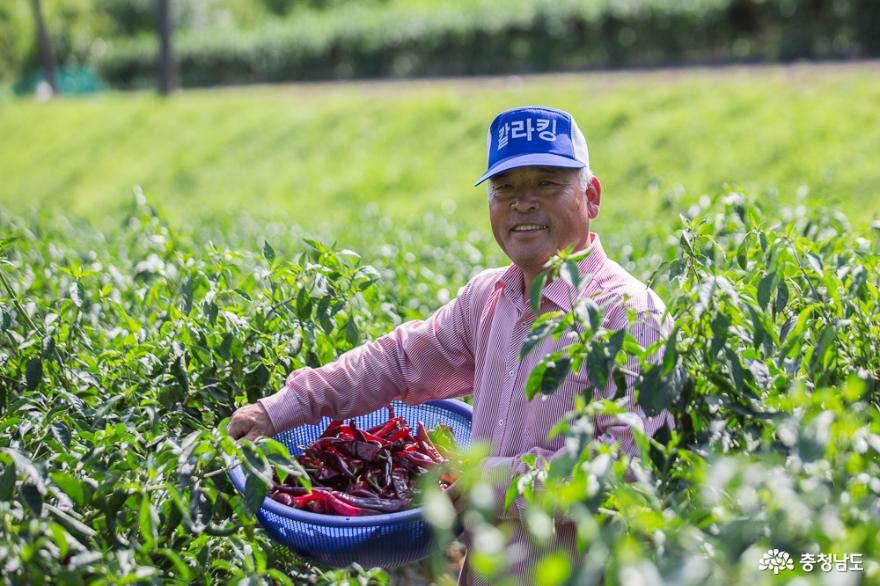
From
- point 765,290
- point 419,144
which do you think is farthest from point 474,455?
point 419,144

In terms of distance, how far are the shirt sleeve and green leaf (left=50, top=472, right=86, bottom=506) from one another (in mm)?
716

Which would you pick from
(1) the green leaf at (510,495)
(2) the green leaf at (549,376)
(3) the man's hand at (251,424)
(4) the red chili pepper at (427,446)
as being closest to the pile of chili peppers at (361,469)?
(4) the red chili pepper at (427,446)

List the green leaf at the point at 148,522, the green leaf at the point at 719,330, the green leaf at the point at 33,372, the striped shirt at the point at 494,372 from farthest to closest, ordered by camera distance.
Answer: the green leaf at the point at 33,372
the striped shirt at the point at 494,372
the green leaf at the point at 719,330
the green leaf at the point at 148,522

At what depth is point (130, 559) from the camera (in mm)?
1931

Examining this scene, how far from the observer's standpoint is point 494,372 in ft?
8.31

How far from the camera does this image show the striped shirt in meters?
2.26

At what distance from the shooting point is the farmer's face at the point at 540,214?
2525 mm

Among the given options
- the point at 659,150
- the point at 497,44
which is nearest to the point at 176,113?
the point at 497,44

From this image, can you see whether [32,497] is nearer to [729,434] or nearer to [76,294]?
[76,294]

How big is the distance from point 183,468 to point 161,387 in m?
0.72

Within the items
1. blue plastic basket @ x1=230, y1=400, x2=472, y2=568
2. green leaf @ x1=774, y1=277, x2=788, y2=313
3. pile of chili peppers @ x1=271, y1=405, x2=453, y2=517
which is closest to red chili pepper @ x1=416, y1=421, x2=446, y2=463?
pile of chili peppers @ x1=271, y1=405, x2=453, y2=517

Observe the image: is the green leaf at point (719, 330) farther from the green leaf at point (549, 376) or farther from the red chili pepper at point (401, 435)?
the red chili pepper at point (401, 435)

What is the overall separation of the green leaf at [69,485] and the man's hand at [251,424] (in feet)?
1.86

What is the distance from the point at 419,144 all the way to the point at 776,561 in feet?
43.5
